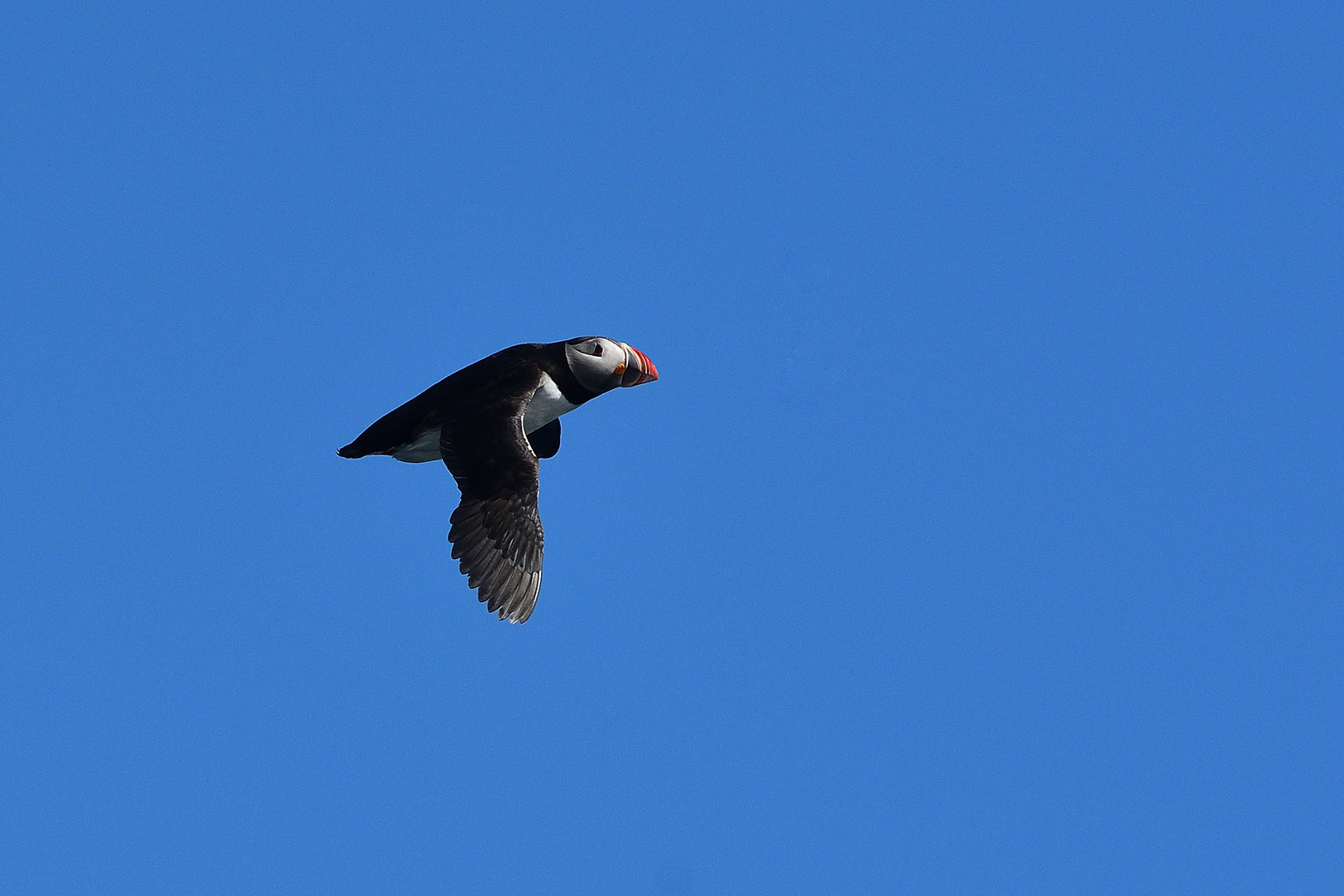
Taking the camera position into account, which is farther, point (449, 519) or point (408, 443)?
point (408, 443)

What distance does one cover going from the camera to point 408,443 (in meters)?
21.4

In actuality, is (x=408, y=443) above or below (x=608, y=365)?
below

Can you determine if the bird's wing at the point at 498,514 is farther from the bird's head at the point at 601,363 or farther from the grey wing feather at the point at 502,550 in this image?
the bird's head at the point at 601,363

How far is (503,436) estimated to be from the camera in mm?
20234

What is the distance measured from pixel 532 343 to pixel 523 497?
3.10 meters

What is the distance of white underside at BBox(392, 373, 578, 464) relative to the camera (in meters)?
21.3

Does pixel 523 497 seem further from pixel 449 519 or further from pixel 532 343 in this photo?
pixel 532 343

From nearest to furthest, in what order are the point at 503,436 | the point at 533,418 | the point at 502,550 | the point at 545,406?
the point at 502,550 < the point at 503,436 < the point at 545,406 < the point at 533,418

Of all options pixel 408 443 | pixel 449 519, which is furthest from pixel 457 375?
pixel 449 519

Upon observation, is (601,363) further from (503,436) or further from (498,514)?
(498,514)

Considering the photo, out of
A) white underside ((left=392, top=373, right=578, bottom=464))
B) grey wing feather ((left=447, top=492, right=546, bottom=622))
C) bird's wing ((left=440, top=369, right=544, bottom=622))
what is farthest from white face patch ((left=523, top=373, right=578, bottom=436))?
grey wing feather ((left=447, top=492, right=546, bottom=622))

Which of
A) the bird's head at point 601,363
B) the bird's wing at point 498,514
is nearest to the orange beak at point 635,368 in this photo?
the bird's head at point 601,363

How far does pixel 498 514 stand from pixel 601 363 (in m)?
3.37

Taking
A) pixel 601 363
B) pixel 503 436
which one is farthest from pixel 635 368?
pixel 503 436
